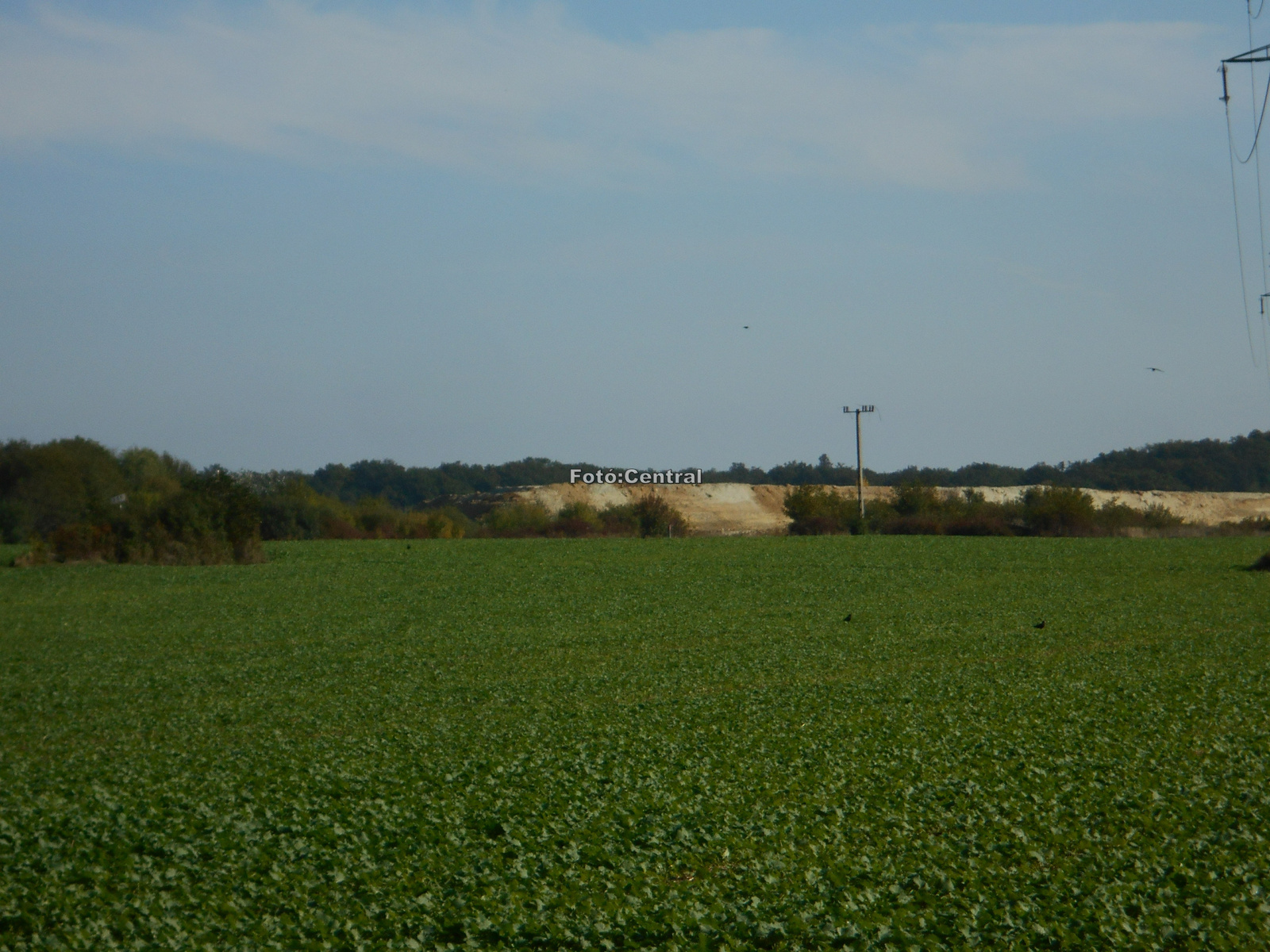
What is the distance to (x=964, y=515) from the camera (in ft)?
218

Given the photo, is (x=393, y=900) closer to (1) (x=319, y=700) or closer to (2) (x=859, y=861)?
(2) (x=859, y=861)

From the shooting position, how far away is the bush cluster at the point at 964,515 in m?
61.1

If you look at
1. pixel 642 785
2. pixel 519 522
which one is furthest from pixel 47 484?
pixel 642 785

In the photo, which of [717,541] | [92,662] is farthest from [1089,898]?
[717,541]

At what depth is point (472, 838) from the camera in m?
8.34

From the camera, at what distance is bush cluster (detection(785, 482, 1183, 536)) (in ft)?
200

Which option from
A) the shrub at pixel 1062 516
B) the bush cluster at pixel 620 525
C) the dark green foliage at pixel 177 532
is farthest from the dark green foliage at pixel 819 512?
the dark green foliage at pixel 177 532

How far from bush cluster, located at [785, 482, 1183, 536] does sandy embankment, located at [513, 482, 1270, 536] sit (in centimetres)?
895

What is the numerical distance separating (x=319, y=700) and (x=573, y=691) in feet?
13.5

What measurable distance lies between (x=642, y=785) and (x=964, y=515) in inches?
2379

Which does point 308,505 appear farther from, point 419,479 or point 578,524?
point 419,479

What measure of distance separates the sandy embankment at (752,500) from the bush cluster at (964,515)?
29.4 feet

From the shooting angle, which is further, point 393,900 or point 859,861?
point 859,861

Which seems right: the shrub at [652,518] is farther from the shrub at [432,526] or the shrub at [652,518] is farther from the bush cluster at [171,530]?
the bush cluster at [171,530]
